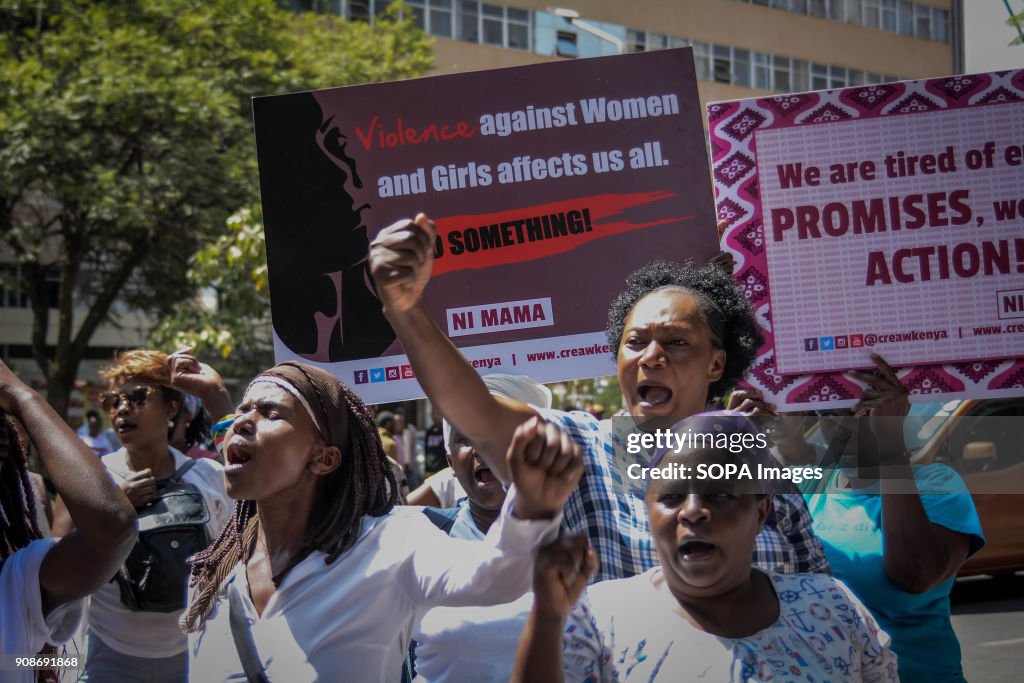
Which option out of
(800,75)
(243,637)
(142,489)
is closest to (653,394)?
(243,637)

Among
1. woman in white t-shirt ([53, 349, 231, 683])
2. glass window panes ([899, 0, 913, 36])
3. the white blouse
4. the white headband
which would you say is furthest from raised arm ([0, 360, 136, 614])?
glass window panes ([899, 0, 913, 36])

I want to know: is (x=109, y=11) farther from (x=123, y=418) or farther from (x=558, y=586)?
(x=558, y=586)

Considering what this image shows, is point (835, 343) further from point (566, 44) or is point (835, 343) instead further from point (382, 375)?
point (566, 44)

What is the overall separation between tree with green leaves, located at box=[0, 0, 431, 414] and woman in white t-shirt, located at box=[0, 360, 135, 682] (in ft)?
48.2

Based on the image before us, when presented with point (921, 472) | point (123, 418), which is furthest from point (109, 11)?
point (921, 472)

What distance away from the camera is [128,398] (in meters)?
4.66

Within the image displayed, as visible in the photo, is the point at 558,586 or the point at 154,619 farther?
the point at 154,619

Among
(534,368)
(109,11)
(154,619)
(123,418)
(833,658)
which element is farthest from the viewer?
(109,11)

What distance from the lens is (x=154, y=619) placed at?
4.16 meters

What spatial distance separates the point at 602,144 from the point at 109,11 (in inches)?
621

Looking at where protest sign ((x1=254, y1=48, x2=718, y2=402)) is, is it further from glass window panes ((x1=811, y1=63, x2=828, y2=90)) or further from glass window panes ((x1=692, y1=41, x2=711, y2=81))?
glass window panes ((x1=811, y1=63, x2=828, y2=90))

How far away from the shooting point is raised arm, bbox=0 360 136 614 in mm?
2684

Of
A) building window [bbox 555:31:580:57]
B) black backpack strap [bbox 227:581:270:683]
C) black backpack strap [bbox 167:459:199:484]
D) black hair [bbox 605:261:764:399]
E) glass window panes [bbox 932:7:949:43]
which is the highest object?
glass window panes [bbox 932:7:949:43]

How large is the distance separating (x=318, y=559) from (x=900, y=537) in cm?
143
